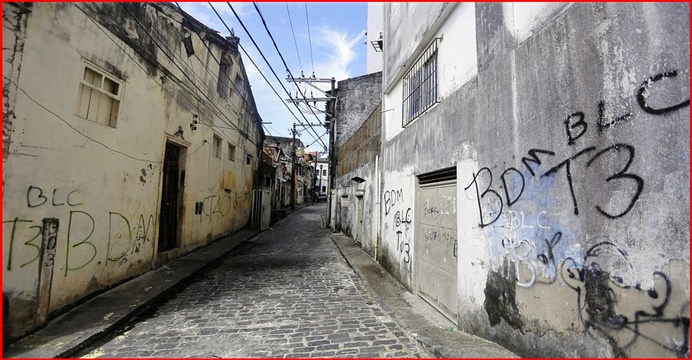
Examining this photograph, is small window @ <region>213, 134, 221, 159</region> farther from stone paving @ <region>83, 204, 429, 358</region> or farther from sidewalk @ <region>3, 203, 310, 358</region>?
stone paving @ <region>83, 204, 429, 358</region>

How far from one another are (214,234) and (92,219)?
19.4ft

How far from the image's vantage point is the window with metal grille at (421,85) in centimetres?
533

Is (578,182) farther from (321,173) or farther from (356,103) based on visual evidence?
(321,173)

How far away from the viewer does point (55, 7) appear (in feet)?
14.2

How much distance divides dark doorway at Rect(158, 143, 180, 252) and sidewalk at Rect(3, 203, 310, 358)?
31.4 inches

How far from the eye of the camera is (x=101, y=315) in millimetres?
4453

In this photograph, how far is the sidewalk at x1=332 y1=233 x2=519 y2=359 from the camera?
3.32 metres

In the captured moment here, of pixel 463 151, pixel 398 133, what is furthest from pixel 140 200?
pixel 463 151

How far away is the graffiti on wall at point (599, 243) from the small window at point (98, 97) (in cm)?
618

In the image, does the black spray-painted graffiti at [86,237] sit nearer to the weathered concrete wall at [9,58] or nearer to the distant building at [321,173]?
the weathered concrete wall at [9,58]

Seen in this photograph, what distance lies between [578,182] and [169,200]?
27.9ft

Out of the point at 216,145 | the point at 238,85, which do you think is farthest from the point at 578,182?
the point at 238,85

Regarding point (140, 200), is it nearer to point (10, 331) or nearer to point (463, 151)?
point (10, 331)

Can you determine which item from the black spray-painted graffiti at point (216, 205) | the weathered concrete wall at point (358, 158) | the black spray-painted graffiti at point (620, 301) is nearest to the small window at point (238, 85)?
Result: the black spray-painted graffiti at point (216, 205)
